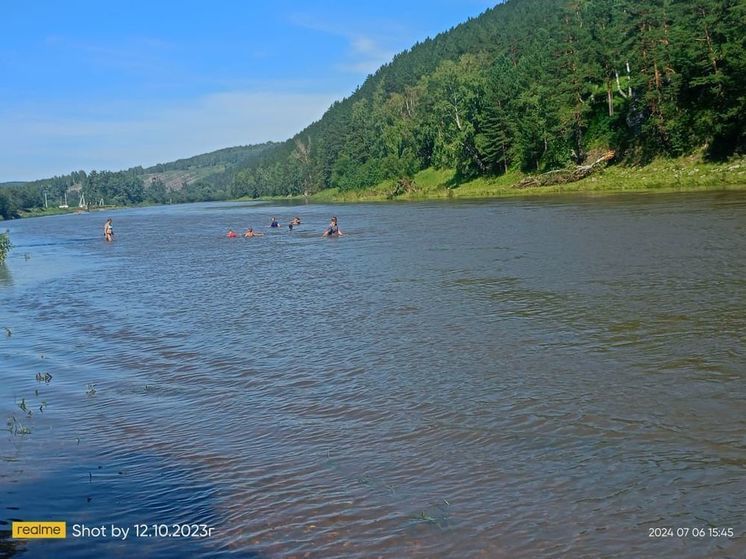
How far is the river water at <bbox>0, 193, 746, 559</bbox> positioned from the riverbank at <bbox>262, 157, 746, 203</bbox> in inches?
1447

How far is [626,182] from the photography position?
67.8 metres

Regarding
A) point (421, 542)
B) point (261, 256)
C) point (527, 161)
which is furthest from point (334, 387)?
point (527, 161)

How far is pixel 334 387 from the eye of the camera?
492 inches

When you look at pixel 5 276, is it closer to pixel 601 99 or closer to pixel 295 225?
pixel 295 225

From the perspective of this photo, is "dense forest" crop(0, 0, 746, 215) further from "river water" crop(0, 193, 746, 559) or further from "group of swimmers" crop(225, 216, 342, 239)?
"river water" crop(0, 193, 746, 559)

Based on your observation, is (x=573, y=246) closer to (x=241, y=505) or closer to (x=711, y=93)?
(x=241, y=505)

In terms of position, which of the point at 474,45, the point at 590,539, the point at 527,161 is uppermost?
the point at 474,45

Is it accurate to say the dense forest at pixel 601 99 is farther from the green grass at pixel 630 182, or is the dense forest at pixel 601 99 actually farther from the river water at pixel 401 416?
the river water at pixel 401 416

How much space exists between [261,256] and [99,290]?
12.6 m

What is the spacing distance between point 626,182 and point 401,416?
210ft

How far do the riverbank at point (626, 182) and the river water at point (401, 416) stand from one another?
121 ft

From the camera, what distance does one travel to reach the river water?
284 inches

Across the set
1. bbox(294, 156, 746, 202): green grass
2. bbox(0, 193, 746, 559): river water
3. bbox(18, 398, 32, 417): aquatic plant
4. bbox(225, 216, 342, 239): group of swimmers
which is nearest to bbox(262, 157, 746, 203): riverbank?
bbox(294, 156, 746, 202): green grass

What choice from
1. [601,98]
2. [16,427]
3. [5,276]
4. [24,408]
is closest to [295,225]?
[5,276]
